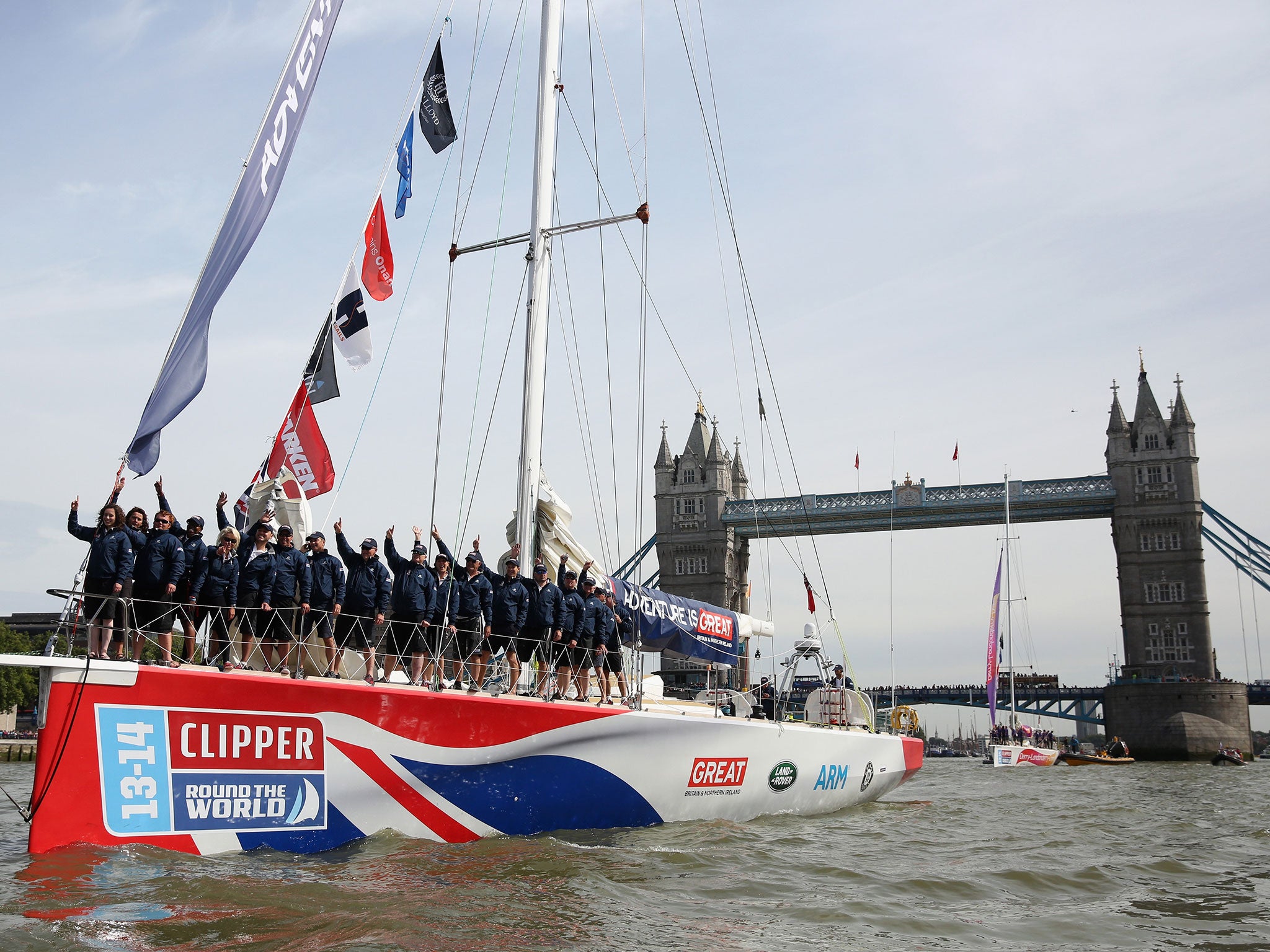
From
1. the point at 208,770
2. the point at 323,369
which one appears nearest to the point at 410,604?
the point at 208,770

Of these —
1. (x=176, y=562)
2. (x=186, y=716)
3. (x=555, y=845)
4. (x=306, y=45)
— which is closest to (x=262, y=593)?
(x=176, y=562)

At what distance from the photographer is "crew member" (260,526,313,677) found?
7.36m

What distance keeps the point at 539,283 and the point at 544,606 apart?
3.52 metres

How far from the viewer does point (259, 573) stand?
7320 mm

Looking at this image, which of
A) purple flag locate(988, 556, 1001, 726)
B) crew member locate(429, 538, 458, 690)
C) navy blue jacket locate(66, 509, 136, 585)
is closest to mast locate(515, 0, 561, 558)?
crew member locate(429, 538, 458, 690)

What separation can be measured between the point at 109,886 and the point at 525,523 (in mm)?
5140

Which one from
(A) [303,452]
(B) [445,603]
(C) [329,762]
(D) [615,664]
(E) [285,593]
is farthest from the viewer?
(D) [615,664]

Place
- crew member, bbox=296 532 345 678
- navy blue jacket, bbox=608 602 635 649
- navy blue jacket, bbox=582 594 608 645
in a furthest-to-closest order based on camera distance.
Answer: navy blue jacket, bbox=608 602 635 649 < navy blue jacket, bbox=582 594 608 645 < crew member, bbox=296 532 345 678

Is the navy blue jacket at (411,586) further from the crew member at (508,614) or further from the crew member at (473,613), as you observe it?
the crew member at (508,614)

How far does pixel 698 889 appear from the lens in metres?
6.57

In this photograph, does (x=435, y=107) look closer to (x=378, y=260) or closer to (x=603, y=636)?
(x=378, y=260)

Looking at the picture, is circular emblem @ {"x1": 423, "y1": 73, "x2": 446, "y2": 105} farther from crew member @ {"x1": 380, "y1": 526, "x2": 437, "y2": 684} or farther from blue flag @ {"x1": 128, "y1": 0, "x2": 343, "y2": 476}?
crew member @ {"x1": 380, "y1": 526, "x2": 437, "y2": 684}

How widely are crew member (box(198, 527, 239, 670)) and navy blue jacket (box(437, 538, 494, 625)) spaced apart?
5.95 feet

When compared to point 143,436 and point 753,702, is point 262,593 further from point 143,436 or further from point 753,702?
point 753,702
